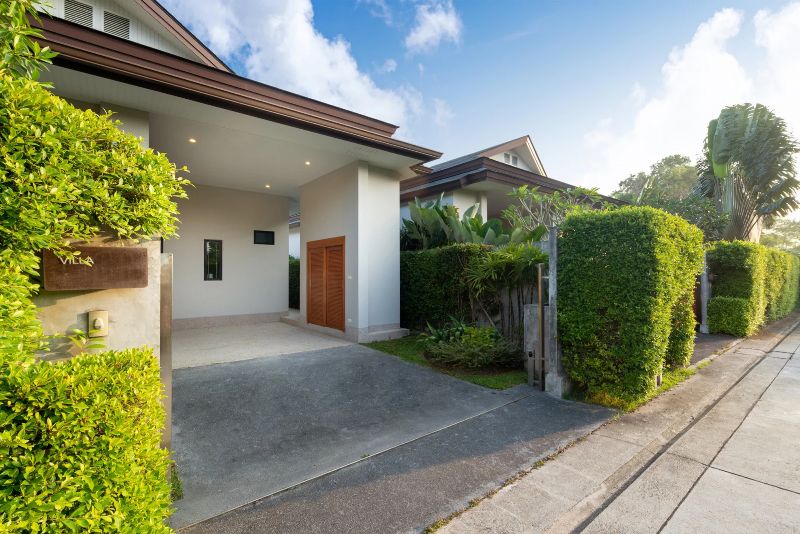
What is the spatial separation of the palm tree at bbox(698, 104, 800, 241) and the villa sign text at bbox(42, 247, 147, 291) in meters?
18.3

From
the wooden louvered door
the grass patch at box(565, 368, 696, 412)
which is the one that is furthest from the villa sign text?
the wooden louvered door

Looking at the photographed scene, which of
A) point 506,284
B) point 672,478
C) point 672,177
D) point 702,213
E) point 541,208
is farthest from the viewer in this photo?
point 672,177

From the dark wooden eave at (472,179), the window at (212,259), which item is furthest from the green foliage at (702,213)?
the window at (212,259)

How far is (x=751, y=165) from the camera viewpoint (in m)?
12.5

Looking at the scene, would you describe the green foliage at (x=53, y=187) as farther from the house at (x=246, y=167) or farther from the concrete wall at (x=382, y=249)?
the concrete wall at (x=382, y=249)

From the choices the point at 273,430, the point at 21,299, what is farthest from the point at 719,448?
the point at 21,299

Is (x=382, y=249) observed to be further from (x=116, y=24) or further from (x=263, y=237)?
(x=116, y=24)

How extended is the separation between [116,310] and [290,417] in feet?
7.84

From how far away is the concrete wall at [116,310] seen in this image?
1.93 meters

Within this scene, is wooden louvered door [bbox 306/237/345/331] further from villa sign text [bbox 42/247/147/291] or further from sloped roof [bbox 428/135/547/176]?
sloped roof [bbox 428/135/547/176]

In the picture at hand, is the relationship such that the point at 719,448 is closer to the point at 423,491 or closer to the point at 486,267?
the point at 423,491

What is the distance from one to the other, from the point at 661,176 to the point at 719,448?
35.9 metres

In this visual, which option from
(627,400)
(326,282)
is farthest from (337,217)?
(627,400)

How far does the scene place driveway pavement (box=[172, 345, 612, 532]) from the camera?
235cm
